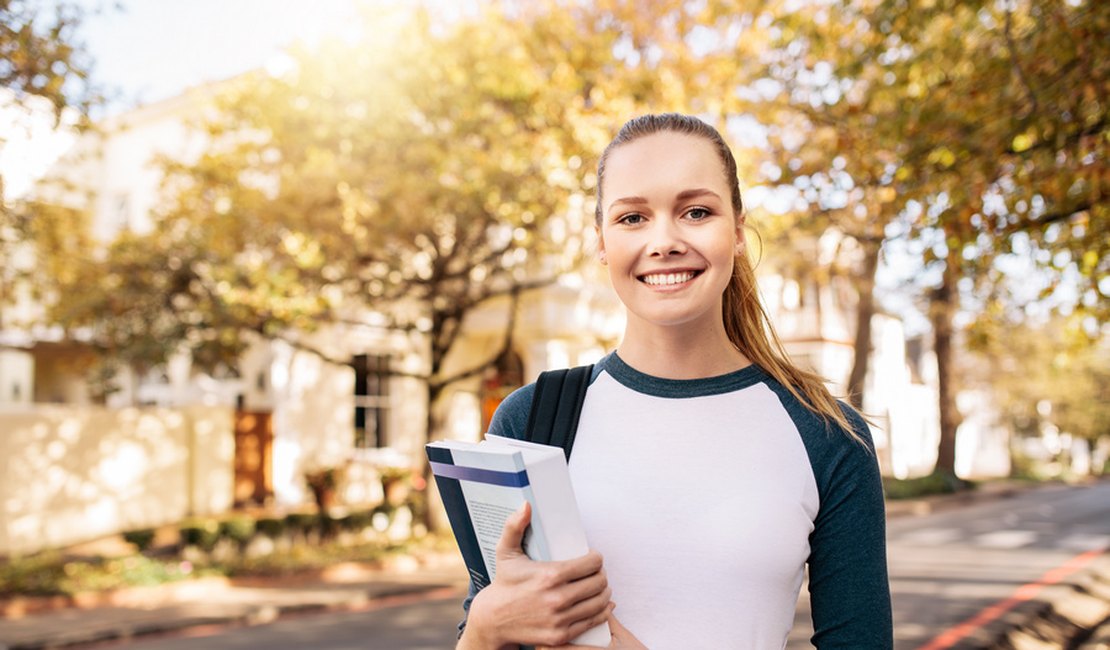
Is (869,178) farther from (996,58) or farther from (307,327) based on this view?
(307,327)

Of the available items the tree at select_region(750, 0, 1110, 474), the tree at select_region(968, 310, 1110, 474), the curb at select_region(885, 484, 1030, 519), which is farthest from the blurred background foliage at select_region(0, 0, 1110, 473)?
the tree at select_region(968, 310, 1110, 474)

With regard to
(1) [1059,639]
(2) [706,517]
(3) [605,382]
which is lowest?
(1) [1059,639]

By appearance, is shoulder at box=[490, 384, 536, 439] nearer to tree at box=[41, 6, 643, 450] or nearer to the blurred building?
tree at box=[41, 6, 643, 450]

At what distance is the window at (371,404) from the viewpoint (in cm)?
2105

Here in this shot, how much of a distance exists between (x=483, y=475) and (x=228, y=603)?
1126 centimetres

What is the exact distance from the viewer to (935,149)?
683cm

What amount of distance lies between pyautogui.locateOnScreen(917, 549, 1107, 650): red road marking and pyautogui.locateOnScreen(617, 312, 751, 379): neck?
7.80 meters

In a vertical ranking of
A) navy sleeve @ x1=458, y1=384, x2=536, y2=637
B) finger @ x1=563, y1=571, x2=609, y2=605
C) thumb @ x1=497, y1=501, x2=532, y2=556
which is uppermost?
navy sleeve @ x1=458, y1=384, x2=536, y2=637

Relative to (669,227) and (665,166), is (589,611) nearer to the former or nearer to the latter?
(669,227)

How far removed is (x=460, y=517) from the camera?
172 cm

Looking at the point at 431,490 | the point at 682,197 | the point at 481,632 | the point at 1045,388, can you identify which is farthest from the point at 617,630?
the point at 1045,388

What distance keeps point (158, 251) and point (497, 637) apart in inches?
539

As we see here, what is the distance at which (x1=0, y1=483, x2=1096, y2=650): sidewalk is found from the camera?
33.0 feet

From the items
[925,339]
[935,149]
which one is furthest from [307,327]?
→ [925,339]
